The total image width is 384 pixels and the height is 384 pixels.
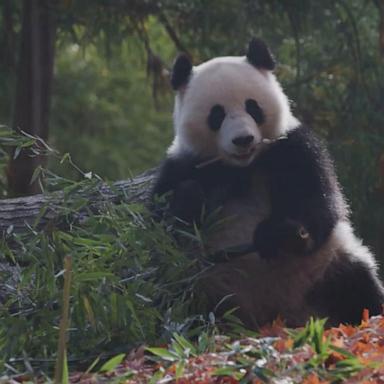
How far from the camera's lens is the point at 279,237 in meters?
4.20

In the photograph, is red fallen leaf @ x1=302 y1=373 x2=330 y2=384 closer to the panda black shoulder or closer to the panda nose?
the panda nose

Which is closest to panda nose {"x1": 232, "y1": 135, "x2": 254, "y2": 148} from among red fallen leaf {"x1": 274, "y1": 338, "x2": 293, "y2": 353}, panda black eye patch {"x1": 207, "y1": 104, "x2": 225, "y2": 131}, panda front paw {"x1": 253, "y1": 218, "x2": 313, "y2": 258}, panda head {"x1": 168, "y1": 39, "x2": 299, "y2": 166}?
panda head {"x1": 168, "y1": 39, "x2": 299, "y2": 166}

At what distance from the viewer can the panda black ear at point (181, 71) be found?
14.8 ft

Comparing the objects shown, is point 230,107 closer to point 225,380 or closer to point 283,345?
point 283,345

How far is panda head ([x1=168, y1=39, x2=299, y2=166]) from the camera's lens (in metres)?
4.27

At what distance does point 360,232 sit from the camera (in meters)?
6.59

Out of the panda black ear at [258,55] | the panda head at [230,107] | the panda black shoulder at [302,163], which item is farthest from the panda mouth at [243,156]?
the panda black ear at [258,55]

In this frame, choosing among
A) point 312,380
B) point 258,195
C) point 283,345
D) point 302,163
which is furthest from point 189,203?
point 312,380

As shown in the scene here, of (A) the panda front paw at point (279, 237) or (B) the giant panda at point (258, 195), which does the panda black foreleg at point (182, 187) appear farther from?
(A) the panda front paw at point (279, 237)

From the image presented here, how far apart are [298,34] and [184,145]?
2.51 meters

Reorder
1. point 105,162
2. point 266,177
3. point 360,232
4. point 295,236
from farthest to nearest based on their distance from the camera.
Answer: point 105,162
point 360,232
point 266,177
point 295,236

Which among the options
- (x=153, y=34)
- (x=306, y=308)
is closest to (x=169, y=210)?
(x=306, y=308)

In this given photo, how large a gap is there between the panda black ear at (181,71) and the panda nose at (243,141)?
1.57 feet

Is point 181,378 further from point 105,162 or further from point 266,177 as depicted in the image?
point 105,162
